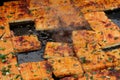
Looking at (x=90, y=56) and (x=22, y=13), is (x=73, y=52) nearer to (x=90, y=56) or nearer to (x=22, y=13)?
(x=90, y=56)

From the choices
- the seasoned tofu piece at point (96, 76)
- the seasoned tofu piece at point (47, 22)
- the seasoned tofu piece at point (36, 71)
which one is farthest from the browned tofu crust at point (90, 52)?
the seasoned tofu piece at point (36, 71)

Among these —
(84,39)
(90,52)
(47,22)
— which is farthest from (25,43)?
(90,52)

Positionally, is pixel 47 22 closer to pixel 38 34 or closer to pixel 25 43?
pixel 38 34

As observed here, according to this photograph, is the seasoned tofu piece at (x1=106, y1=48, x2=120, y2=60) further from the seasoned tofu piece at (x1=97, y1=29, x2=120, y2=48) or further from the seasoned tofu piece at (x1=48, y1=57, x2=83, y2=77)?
the seasoned tofu piece at (x1=48, y1=57, x2=83, y2=77)

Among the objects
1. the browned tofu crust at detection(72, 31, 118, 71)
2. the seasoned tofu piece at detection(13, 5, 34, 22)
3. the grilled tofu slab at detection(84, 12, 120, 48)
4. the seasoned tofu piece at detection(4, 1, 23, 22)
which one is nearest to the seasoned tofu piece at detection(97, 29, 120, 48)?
the grilled tofu slab at detection(84, 12, 120, 48)

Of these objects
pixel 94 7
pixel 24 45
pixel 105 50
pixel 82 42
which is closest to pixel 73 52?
pixel 82 42

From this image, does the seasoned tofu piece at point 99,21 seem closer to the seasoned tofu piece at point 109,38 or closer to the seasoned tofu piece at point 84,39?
the seasoned tofu piece at point 109,38
